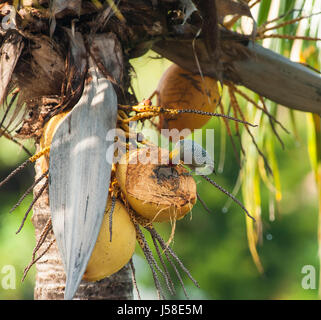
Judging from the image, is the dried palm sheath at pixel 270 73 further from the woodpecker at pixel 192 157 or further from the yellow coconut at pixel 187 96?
the woodpecker at pixel 192 157

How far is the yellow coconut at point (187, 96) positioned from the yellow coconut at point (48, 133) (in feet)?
1.51

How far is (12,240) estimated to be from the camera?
5848 millimetres

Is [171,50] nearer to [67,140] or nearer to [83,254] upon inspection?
[67,140]

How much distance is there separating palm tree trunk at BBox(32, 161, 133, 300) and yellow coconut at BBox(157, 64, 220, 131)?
1.60 ft

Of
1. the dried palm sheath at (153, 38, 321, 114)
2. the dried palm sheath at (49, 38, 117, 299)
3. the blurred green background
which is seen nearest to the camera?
the dried palm sheath at (49, 38, 117, 299)

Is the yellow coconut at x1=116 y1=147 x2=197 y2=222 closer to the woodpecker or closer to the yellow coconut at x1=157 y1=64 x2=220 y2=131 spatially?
the woodpecker

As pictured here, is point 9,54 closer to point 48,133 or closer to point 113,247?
point 48,133

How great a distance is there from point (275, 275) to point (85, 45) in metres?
6.07

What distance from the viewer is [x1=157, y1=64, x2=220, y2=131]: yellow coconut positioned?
5.44ft

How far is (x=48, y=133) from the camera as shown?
1229 mm

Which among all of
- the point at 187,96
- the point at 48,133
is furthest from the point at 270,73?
the point at 48,133

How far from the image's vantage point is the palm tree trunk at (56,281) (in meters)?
1.33

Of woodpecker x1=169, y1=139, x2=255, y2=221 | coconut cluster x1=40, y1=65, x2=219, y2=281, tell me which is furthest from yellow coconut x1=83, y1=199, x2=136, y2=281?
woodpecker x1=169, y1=139, x2=255, y2=221

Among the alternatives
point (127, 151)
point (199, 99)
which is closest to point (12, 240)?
point (199, 99)
